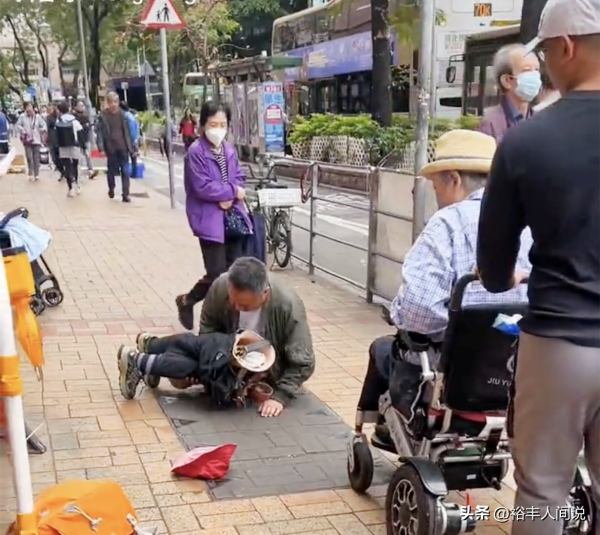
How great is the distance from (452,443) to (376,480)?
923 millimetres

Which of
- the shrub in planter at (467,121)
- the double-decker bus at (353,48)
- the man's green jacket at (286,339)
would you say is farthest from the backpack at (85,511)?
the double-decker bus at (353,48)

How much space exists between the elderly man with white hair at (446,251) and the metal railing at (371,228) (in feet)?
10.6

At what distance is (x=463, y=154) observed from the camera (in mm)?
3139

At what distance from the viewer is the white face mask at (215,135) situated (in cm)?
629

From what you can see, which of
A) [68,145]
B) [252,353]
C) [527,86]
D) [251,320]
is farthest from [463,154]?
[68,145]

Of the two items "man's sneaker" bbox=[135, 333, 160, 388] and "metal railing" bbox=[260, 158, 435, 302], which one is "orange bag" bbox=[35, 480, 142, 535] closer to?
"man's sneaker" bbox=[135, 333, 160, 388]

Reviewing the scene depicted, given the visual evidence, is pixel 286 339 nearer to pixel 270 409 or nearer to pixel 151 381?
pixel 270 409

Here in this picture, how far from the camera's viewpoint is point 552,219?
2139mm

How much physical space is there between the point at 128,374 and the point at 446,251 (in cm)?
255

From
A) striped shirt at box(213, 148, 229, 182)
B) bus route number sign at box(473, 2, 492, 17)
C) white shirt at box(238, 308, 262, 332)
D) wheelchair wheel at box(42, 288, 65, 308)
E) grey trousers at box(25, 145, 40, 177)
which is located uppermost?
bus route number sign at box(473, 2, 492, 17)

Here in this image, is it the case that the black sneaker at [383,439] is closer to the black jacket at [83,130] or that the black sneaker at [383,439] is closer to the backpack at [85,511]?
the backpack at [85,511]

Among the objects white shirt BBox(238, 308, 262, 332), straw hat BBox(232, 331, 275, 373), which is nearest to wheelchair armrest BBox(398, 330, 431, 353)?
straw hat BBox(232, 331, 275, 373)

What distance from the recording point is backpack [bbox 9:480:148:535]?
2.98 metres

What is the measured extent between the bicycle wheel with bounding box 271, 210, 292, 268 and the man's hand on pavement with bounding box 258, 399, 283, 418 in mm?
4574
